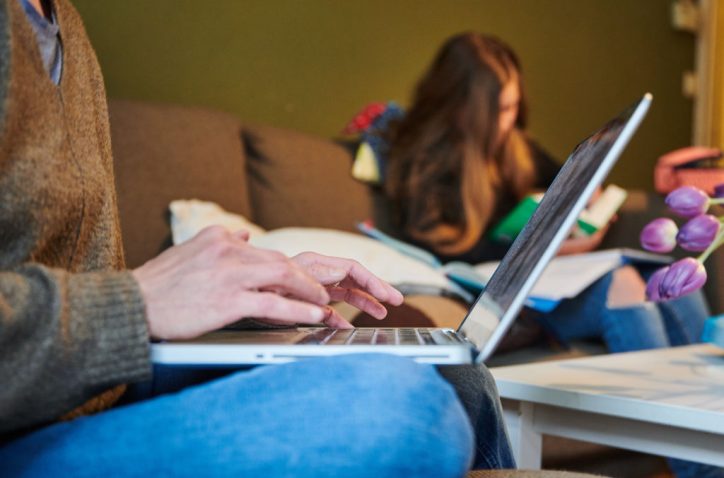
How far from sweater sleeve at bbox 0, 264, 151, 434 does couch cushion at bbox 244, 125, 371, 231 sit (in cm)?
152

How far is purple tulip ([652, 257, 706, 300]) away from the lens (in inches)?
40.9

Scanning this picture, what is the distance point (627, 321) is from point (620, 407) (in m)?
0.86

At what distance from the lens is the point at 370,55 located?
285 centimetres

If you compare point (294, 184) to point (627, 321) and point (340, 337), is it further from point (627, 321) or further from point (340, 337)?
point (340, 337)

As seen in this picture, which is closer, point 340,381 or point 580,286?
point 340,381

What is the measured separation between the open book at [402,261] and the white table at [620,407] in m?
0.55

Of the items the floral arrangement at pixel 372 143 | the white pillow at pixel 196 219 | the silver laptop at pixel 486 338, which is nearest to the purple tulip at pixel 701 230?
the silver laptop at pixel 486 338

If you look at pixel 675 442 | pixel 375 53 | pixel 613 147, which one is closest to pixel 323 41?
pixel 375 53

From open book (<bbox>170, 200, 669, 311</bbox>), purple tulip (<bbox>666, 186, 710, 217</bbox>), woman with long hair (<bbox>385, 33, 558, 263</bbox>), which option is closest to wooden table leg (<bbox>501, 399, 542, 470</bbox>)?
purple tulip (<bbox>666, 186, 710, 217</bbox>)

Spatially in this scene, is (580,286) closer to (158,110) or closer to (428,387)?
(158,110)

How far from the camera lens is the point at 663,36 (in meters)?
3.94

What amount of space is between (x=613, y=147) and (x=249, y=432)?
324 millimetres

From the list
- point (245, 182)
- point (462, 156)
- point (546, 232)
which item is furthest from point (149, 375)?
point (462, 156)

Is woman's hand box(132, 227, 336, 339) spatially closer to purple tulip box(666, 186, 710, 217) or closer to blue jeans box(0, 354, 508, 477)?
blue jeans box(0, 354, 508, 477)
